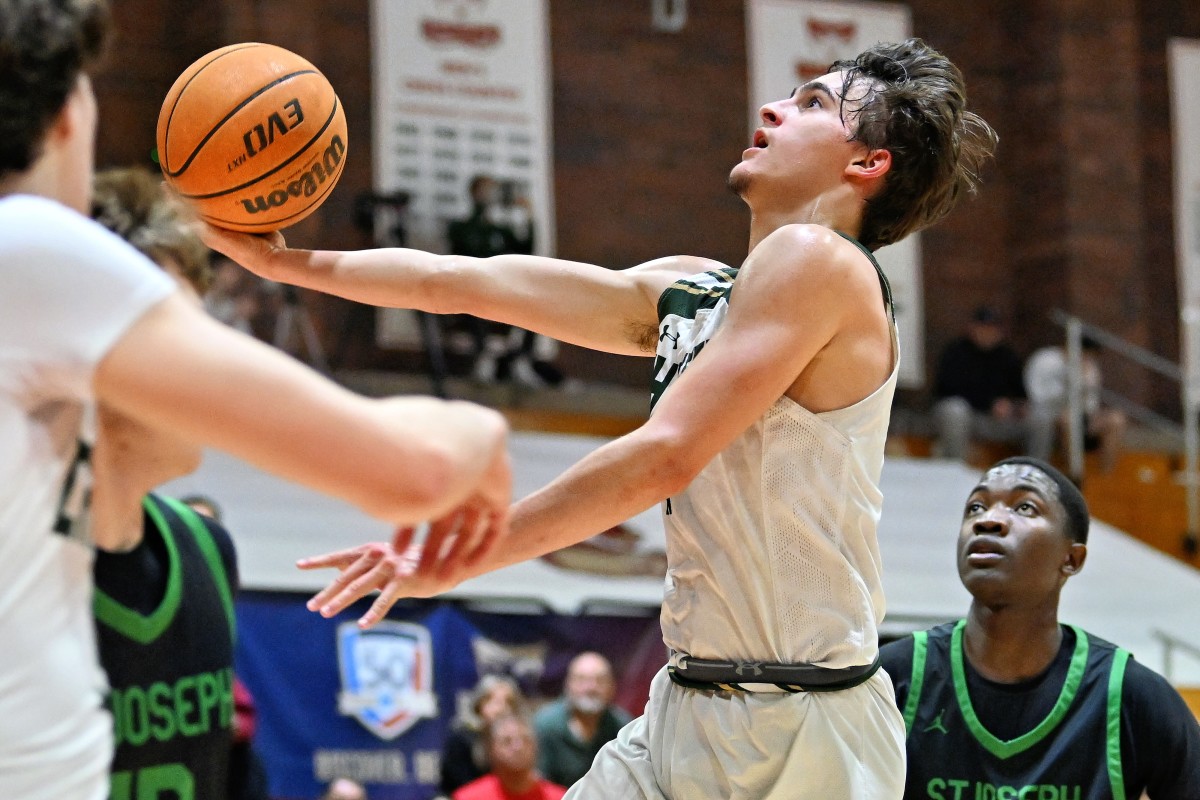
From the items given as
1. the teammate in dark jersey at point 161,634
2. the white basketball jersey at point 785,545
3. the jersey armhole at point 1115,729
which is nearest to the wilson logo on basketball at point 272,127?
the teammate in dark jersey at point 161,634

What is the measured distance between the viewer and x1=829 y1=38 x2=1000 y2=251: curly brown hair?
3277 millimetres

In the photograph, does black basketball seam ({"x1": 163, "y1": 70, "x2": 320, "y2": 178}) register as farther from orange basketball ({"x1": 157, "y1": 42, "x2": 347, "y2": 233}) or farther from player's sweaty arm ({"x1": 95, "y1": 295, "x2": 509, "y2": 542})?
player's sweaty arm ({"x1": 95, "y1": 295, "x2": 509, "y2": 542})

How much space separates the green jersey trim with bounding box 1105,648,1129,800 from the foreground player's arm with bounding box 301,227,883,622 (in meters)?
1.68

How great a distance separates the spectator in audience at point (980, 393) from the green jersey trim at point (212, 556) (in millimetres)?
11225

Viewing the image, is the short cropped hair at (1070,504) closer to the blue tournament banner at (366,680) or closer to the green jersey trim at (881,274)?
the green jersey trim at (881,274)

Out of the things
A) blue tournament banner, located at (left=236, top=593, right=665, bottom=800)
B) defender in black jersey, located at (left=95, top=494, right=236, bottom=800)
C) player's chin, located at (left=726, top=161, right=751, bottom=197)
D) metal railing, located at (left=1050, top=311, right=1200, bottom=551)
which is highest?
player's chin, located at (left=726, top=161, right=751, bottom=197)

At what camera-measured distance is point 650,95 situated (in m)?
14.9

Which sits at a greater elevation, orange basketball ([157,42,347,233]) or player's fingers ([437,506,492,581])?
orange basketball ([157,42,347,233])

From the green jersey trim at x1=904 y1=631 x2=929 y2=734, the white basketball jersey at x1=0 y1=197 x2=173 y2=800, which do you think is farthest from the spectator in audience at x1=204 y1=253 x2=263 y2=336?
the white basketball jersey at x1=0 y1=197 x2=173 y2=800

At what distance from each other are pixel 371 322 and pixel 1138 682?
992 cm

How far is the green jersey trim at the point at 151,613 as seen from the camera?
2439 mm

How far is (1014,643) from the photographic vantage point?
4.34m

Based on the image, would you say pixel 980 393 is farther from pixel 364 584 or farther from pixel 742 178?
pixel 364 584

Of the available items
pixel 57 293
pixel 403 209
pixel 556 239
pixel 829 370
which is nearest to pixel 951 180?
pixel 829 370
